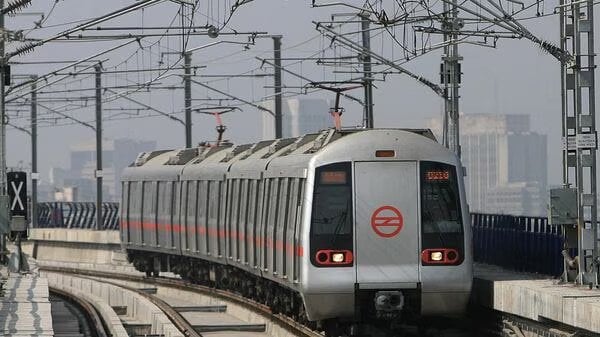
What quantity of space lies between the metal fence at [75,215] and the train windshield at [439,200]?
51.9 meters

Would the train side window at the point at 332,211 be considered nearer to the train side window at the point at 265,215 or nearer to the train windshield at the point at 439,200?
the train windshield at the point at 439,200

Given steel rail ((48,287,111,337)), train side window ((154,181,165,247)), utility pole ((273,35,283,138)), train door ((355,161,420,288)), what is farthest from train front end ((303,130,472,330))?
utility pole ((273,35,283,138))

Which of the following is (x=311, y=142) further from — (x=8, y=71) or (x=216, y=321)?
(x=8, y=71)

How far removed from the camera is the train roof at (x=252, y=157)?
24.5 metres

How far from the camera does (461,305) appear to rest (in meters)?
23.8

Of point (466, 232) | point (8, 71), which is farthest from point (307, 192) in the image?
point (8, 71)

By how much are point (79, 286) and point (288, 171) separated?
22.2 m

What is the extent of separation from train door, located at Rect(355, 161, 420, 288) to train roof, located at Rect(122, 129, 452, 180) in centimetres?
49

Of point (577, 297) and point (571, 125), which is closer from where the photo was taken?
point (577, 297)

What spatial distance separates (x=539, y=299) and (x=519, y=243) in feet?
21.9

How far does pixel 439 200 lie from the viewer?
24.0 m

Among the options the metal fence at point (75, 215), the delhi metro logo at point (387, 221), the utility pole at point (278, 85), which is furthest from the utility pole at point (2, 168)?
the metal fence at point (75, 215)

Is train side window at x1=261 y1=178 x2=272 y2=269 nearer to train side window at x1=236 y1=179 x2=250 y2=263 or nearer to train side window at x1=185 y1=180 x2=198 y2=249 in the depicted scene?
train side window at x1=236 y1=179 x2=250 y2=263

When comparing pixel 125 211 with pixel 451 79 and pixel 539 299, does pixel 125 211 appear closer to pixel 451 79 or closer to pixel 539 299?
pixel 451 79
